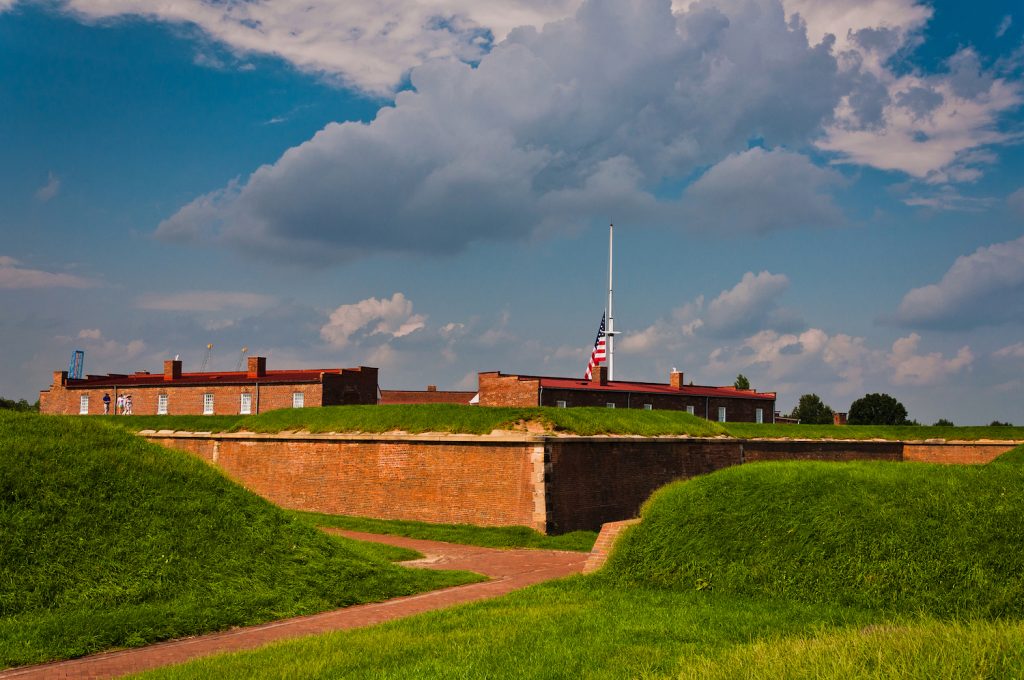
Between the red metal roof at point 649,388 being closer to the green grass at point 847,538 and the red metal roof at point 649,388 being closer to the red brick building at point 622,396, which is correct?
the red brick building at point 622,396

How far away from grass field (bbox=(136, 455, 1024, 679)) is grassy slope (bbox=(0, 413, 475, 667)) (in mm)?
2198

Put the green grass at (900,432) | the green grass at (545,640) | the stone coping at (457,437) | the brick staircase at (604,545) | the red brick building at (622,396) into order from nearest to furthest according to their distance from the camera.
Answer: the green grass at (545,640), the brick staircase at (604,545), the stone coping at (457,437), the green grass at (900,432), the red brick building at (622,396)

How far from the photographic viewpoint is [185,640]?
9969 millimetres

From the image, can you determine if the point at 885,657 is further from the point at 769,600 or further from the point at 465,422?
the point at 465,422

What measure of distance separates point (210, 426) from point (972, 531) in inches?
1094

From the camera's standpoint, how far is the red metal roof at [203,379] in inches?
1693

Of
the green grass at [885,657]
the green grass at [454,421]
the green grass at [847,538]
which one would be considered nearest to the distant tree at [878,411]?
the green grass at [454,421]

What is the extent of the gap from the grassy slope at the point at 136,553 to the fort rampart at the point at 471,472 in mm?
7599

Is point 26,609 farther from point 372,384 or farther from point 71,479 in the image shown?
point 372,384

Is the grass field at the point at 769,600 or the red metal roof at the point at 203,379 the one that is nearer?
the grass field at the point at 769,600

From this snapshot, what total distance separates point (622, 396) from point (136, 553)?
3455 cm

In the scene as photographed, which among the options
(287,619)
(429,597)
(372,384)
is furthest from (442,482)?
(372,384)

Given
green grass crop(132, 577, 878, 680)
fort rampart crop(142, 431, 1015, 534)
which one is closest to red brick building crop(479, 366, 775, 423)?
fort rampart crop(142, 431, 1015, 534)

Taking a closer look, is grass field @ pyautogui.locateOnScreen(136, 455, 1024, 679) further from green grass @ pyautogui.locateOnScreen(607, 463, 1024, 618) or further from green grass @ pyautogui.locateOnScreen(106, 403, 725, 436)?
green grass @ pyautogui.locateOnScreen(106, 403, 725, 436)
